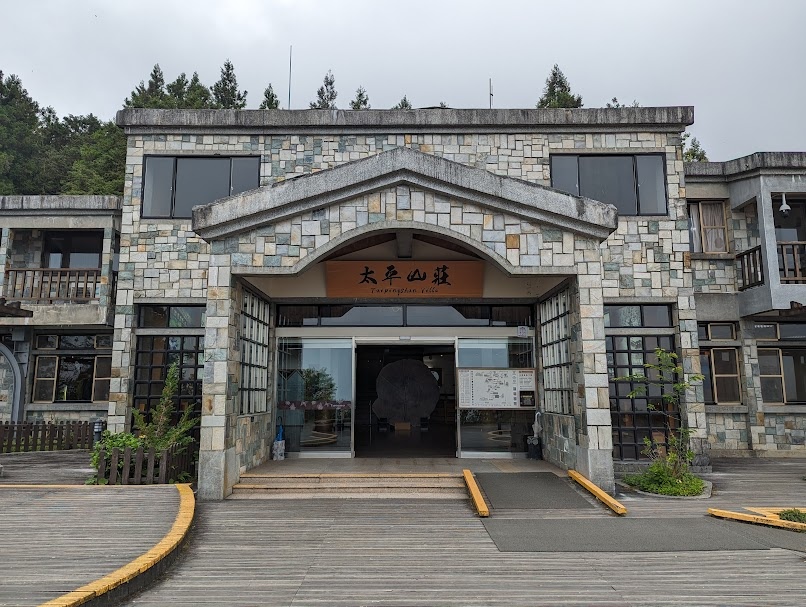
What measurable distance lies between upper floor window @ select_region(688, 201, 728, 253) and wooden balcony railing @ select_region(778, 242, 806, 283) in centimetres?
111

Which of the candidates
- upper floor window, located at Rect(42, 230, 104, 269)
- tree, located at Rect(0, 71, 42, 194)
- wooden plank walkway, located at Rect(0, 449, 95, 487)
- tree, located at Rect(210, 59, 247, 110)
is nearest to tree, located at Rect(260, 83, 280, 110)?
tree, located at Rect(210, 59, 247, 110)

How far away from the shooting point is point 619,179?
1170cm

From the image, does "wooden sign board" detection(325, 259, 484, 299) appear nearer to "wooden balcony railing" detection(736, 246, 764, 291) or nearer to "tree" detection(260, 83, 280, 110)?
"wooden balcony railing" detection(736, 246, 764, 291)

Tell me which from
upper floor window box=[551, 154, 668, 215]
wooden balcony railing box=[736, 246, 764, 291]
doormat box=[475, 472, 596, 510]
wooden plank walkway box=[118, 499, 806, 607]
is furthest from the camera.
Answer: wooden balcony railing box=[736, 246, 764, 291]

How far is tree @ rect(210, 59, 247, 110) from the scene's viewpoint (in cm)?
3338

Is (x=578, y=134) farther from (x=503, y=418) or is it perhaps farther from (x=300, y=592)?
(x=300, y=592)

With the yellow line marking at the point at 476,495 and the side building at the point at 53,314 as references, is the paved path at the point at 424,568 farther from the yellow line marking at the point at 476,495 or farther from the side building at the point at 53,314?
the side building at the point at 53,314

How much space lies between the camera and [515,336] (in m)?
11.0

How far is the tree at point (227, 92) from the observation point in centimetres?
3338

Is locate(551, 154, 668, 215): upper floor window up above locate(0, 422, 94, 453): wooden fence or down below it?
above

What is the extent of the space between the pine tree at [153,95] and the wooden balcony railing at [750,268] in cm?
2568

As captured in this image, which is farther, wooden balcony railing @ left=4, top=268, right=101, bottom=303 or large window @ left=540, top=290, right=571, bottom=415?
wooden balcony railing @ left=4, top=268, right=101, bottom=303

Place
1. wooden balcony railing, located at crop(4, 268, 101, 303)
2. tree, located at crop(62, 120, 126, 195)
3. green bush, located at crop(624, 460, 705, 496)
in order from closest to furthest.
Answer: green bush, located at crop(624, 460, 705, 496) → wooden balcony railing, located at crop(4, 268, 101, 303) → tree, located at crop(62, 120, 126, 195)

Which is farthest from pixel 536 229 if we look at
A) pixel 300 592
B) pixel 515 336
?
pixel 300 592
